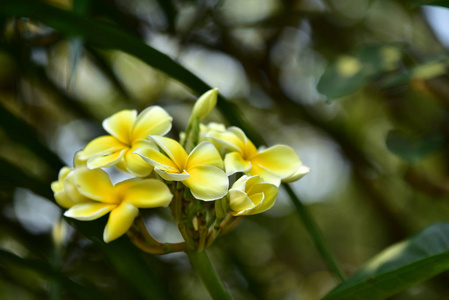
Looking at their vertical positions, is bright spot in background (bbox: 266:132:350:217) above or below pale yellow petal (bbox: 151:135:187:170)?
above

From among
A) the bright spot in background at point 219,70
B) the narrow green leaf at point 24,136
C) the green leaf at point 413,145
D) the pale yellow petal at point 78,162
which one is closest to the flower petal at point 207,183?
the pale yellow petal at point 78,162

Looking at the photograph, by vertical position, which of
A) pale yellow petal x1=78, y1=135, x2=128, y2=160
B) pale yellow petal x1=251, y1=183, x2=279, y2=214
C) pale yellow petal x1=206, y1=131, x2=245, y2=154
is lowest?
pale yellow petal x1=251, y1=183, x2=279, y2=214

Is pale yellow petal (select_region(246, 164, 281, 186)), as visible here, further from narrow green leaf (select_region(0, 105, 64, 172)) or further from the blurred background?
the blurred background

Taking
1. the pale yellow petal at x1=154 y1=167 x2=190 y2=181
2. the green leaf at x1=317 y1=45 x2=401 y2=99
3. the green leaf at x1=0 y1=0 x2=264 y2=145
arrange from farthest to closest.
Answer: the green leaf at x1=317 y1=45 x2=401 y2=99 → the green leaf at x1=0 y1=0 x2=264 y2=145 → the pale yellow petal at x1=154 y1=167 x2=190 y2=181

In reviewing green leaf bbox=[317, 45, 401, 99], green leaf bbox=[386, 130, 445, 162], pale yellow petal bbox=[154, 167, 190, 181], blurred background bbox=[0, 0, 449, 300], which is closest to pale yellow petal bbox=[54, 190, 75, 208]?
pale yellow petal bbox=[154, 167, 190, 181]

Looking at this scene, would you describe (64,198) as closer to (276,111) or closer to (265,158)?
(265,158)

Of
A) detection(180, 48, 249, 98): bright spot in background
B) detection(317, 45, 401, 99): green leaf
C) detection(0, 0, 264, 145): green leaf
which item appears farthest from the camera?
detection(180, 48, 249, 98): bright spot in background
